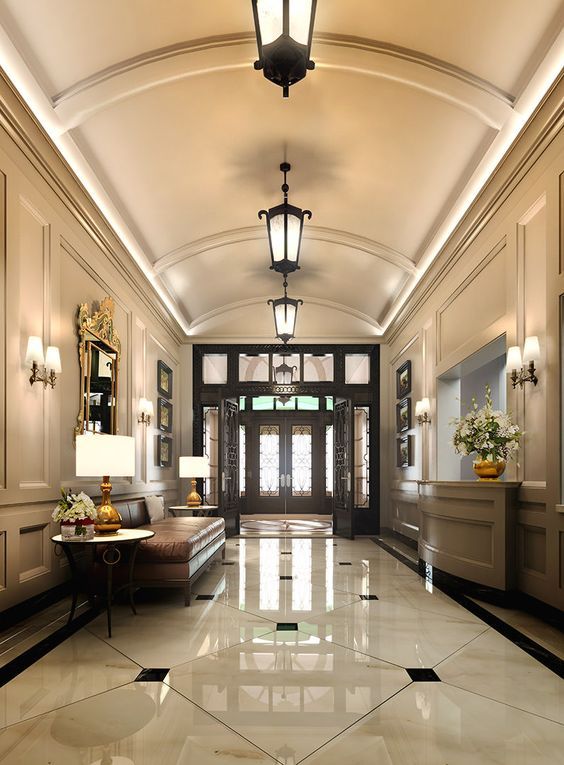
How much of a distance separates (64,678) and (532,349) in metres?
3.38

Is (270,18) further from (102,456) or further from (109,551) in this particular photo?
(109,551)

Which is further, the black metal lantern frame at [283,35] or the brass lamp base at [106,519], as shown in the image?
the brass lamp base at [106,519]

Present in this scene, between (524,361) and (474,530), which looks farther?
(474,530)

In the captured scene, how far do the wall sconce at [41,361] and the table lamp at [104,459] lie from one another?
0.53m

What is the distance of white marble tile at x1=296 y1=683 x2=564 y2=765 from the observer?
6.47ft

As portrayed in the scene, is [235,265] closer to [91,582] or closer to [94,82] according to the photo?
[94,82]

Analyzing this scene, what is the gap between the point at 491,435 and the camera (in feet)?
14.3

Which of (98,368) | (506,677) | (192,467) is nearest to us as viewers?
(506,677)

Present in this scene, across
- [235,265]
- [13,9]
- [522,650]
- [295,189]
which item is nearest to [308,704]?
[522,650]

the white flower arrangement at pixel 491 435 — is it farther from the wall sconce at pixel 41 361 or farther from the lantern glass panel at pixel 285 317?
the wall sconce at pixel 41 361

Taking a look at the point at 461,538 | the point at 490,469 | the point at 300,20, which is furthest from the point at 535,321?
the point at 300,20

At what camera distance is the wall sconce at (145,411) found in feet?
22.6

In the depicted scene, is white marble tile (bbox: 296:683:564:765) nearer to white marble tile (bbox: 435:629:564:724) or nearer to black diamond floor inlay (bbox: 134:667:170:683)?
white marble tile (bbox: 435:629:564:724)

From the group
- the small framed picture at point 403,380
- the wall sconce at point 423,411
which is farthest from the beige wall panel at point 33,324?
the small framed picture at point 403,380
